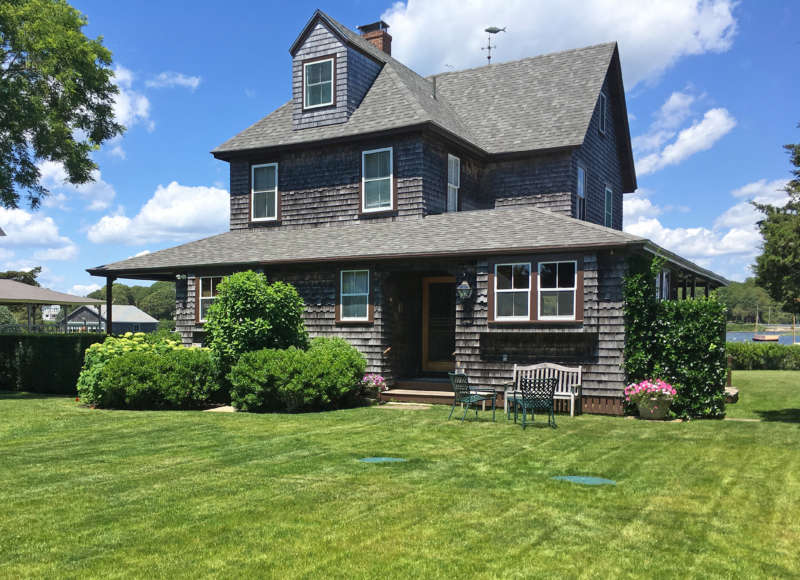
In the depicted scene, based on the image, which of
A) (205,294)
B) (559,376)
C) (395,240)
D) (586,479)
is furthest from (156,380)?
(586,479)

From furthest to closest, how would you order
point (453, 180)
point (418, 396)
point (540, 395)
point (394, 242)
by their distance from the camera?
1. point (453, 180)
2. point (394, 242)
3. point (418, 396)
4. point (540, 395)

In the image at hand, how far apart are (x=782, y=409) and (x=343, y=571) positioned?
51.1ft

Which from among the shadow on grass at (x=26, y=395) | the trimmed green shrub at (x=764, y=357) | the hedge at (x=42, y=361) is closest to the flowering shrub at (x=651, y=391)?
the hedge at (x=42, y=361)

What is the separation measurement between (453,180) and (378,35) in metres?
7.84

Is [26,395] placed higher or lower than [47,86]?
lower

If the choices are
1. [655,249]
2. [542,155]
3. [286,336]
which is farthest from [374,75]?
[655,249]

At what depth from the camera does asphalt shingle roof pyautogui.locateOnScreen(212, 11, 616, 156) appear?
20.9 m

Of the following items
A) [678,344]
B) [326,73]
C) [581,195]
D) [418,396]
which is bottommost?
[418,396]

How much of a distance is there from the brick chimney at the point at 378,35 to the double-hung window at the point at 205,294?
11177 mm

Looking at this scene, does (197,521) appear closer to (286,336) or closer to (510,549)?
(510,549)

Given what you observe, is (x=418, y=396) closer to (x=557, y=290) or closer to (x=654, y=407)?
(x=557, y=290)

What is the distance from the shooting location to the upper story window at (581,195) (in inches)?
850

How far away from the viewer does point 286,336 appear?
56.4 feet

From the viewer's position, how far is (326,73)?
21.9 metres
